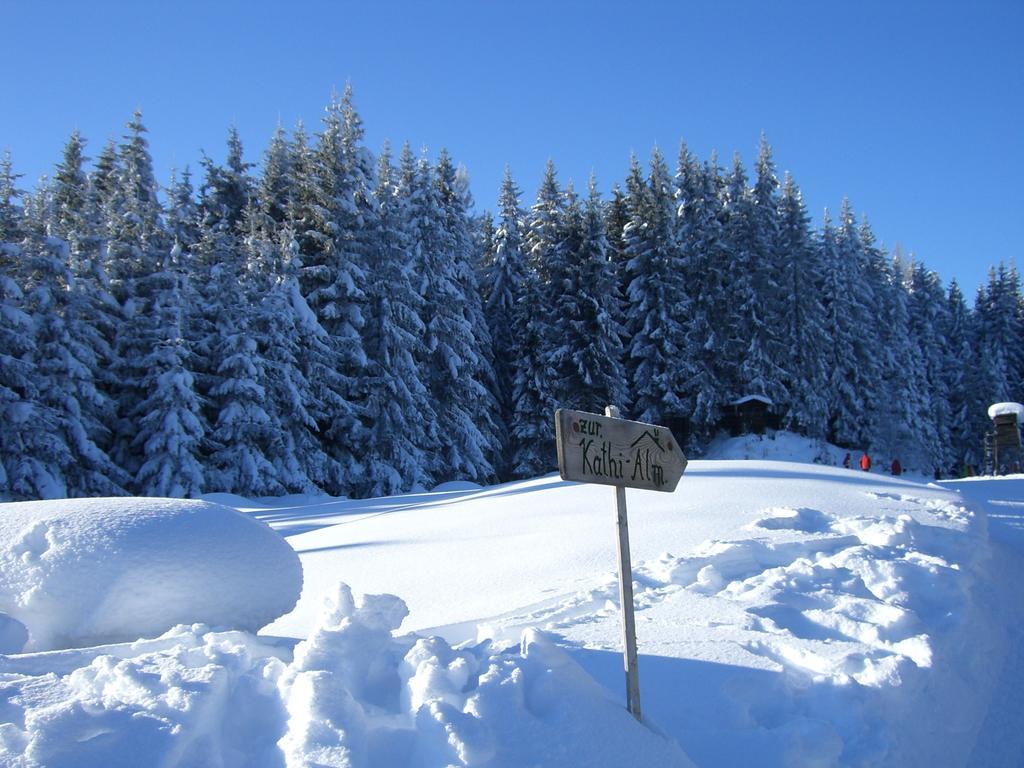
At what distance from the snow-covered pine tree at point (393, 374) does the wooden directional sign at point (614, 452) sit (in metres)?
21.2

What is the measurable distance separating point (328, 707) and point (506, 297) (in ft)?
104

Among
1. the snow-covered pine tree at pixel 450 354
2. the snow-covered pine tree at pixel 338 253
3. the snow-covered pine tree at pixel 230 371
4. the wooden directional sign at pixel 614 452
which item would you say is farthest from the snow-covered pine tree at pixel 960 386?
the wooden directional sign at pixel 614 452

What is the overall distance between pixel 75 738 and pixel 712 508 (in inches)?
280

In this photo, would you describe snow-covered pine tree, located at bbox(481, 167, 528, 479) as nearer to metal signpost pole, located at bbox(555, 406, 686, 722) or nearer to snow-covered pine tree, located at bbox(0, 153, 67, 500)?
snow-covered pine tree, located at bbox(0, 153, 67, 500)

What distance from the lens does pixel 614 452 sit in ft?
11.1

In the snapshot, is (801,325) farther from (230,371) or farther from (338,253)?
(230,371)

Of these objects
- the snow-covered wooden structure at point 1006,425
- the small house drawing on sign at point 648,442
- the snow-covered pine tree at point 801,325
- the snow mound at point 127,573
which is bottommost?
the snow-covered wooden structure at point 1006,425

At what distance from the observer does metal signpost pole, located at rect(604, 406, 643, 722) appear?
10.7 ft

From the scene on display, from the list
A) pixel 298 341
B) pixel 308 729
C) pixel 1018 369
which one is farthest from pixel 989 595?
pixel 1018 369

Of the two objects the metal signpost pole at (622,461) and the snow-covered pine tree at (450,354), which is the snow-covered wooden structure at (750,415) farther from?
the metal signpost pole at (622,461)

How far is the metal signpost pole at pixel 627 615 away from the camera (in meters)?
3.25

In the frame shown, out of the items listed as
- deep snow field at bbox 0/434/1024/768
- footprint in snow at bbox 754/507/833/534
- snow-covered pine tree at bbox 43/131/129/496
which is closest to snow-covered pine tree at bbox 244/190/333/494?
snow-covered pine tree at bbox 43/131/129/496

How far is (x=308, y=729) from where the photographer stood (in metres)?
2.51

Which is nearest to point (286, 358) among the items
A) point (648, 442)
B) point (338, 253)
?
point (338, 253)
